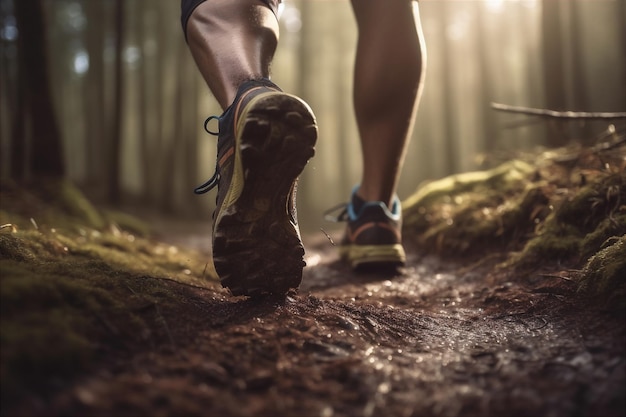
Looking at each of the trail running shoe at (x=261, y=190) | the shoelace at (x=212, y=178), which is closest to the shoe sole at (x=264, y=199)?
the trail running shoe at (x=261, y=190)

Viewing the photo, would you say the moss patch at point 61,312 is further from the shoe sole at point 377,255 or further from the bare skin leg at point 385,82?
the bare skin leg at point 385,82

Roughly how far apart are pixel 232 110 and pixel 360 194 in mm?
1191

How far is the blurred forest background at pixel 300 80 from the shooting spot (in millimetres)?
11359

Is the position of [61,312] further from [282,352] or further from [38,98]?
[38,98]

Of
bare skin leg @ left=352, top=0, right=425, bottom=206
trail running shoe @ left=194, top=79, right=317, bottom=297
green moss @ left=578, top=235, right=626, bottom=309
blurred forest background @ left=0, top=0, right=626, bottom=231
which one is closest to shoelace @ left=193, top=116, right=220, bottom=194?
trail running shoe @ left=194, top=79, right=317, bottom=297

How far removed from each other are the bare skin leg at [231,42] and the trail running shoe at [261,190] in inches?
4.4

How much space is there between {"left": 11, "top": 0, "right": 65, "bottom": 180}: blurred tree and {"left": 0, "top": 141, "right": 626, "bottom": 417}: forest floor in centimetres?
286

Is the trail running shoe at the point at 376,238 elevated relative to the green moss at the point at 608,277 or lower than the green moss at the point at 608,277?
lower

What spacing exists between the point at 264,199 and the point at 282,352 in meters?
0.47

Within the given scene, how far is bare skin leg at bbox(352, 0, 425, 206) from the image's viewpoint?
207 cm

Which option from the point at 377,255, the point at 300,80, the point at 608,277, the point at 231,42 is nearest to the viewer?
the point at 608,277

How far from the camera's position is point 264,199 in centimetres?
136

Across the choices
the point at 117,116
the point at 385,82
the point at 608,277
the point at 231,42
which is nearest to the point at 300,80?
the point at 117,116

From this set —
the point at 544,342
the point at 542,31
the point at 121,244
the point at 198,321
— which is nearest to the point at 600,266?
the point at 544,342
